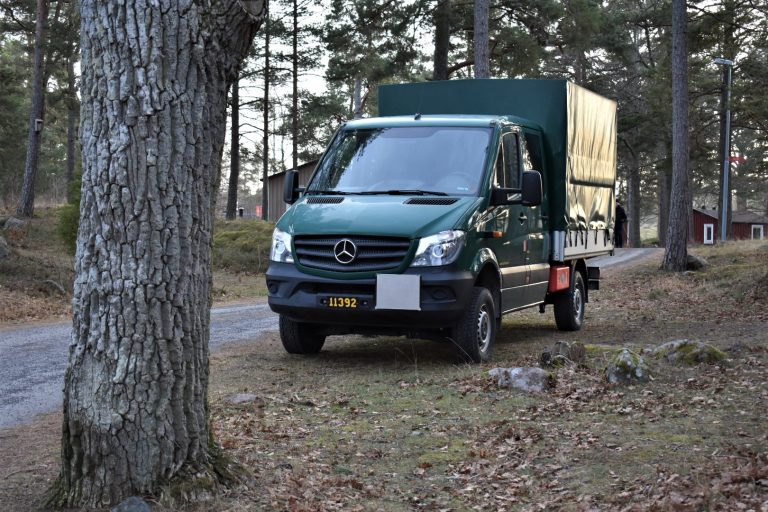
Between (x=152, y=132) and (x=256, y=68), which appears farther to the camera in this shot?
(x=256, y=68)

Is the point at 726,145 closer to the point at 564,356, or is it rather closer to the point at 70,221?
the point at 70,221

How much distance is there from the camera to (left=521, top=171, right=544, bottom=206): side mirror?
31.9ft

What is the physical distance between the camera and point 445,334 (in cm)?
946

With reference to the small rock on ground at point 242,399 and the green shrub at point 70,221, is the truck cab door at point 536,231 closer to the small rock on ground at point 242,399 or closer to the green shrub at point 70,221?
the small rock on ground at point 242,399

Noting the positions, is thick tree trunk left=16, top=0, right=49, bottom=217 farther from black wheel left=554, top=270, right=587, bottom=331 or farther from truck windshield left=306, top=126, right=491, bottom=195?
truck windshield left=306, top=126, right=491, bottom=195

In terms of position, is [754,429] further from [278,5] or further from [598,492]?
[278,5]

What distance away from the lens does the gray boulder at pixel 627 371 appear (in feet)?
25.1

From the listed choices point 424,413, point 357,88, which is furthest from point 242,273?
point 357,88

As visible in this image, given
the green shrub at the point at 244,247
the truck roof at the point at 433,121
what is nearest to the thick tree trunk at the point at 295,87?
the green shrub at the point at 244,247

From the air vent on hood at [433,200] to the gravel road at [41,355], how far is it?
12.1ft

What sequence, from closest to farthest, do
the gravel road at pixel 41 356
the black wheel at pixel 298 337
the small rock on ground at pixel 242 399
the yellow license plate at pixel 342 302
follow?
the small rock on ground at pixel 242 399, the gravel road at pixel 41 356, the yellow license plate at pixel 342 302, the black wheel at pixel 298 337

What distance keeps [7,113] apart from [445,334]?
38.2 m

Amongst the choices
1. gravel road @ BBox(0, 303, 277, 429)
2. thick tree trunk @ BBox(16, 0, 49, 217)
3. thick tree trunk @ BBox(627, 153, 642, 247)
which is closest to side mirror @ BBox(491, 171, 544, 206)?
gravel road @ BBox(0, 303, 277, 429)

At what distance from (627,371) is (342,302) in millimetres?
2804
